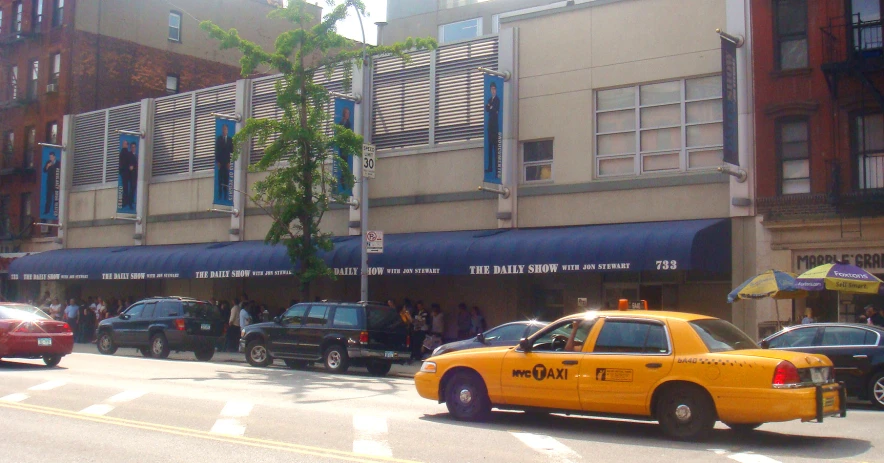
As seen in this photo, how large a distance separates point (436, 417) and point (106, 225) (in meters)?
27.8

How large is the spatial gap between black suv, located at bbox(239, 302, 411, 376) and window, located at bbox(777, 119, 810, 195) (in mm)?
9508

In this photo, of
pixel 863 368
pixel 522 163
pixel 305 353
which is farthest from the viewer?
pixel 522 163

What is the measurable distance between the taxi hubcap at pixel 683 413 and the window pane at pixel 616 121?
1416 cm

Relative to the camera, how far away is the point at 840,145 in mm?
20797

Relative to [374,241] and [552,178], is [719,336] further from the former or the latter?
[552,178]

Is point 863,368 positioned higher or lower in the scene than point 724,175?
lower

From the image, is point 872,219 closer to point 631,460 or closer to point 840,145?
point 840,145

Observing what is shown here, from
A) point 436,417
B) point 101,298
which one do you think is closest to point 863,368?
point 436,417

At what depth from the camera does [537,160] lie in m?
25.4

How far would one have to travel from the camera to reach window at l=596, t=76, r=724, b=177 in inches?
898

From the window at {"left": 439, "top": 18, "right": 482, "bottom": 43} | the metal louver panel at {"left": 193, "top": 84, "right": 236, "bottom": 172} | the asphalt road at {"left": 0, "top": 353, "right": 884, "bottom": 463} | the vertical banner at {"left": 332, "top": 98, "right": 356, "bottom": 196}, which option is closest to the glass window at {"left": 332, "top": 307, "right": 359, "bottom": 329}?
the asphalt road at {"left": 0, "top": 353, "right": 884, "bottom": 463}

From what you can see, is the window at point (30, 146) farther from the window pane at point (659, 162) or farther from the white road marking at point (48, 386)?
the window pane at point (659, 162)

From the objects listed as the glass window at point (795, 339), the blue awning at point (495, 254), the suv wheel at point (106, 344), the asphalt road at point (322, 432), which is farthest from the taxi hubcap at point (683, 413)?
the suv wheel at point (106, 344)

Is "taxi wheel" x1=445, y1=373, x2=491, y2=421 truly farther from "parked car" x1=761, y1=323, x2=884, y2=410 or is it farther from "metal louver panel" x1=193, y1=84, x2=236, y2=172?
"metal louver panel" x1=193, y1=84, x2=236, y2=172
